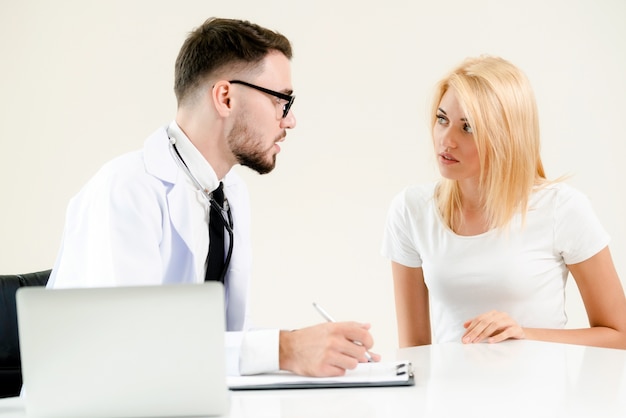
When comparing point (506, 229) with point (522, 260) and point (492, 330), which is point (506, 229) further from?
point (492, 330)

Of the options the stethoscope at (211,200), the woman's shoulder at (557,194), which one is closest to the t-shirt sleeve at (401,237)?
the woman's shoulder at (557,194)

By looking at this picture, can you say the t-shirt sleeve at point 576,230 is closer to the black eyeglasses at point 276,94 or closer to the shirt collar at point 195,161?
the black eyeglasses at point 276,94

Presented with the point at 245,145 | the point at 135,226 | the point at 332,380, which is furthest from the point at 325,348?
the point at 245,145

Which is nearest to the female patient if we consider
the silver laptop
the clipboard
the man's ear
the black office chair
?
the man's ear

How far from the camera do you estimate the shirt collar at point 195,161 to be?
7.18 feet

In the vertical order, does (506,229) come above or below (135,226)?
below

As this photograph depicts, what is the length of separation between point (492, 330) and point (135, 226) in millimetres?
903

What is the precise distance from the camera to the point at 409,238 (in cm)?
272

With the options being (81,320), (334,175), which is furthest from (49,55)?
(81,320)

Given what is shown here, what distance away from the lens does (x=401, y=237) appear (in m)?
2.73

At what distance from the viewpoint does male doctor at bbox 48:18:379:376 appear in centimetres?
189

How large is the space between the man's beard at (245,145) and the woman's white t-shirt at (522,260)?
2.23 ft

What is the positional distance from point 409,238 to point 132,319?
1629 millimetres

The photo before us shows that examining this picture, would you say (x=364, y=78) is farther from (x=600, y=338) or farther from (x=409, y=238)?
(x=600, y=338)
